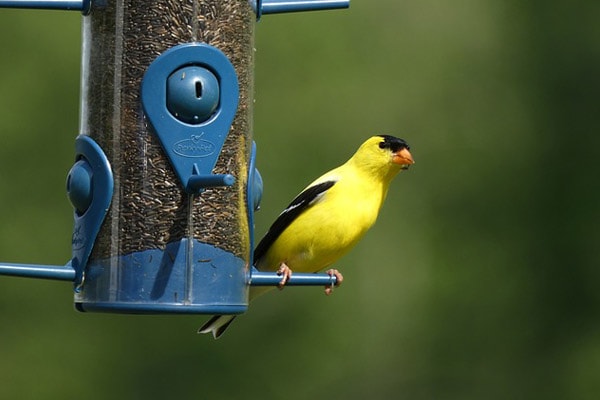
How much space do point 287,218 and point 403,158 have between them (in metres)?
0.59

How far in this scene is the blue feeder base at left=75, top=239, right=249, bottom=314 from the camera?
5.02 m

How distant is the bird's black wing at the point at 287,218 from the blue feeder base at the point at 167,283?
1064 mm

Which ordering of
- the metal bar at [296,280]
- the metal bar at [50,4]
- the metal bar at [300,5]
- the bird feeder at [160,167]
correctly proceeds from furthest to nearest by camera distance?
the metal bar at [300,5] < the metal bar at [296,280] < the bird feeder at [160,167] < the metal bar at [50,4]

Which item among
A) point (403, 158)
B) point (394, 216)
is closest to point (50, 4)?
point (403, 158)

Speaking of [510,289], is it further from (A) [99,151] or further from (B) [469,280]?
(A) [99,151]

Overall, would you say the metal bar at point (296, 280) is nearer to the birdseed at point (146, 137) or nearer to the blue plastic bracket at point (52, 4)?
the birdseed at point (146, 137)

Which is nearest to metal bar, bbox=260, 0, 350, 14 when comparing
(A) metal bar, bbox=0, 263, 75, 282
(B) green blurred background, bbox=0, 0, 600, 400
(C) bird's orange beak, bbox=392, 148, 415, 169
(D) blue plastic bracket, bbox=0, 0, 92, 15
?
(D) blue plastic bracket, bbox=0, 0, 92, 15

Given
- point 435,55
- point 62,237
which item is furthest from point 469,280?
point 62,237

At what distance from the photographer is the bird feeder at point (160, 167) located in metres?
5.07

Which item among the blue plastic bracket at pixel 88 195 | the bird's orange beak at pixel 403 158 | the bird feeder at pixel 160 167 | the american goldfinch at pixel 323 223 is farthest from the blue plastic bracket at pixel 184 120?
the bird's orange beak at pixel 403 158

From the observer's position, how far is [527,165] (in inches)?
627

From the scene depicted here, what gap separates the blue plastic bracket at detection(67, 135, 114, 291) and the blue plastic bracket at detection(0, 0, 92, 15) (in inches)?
18.3

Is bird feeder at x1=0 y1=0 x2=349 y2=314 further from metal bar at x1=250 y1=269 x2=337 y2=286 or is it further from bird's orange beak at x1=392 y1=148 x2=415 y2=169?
bird's orange beak at x1=392 y1=148 x2=415 y2=169

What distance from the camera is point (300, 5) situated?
18.0 feet
